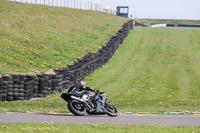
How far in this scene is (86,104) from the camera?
15383 millimetres

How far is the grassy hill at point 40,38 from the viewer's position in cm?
2971

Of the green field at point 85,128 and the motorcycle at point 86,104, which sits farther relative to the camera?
the motorcycle at point 86,104

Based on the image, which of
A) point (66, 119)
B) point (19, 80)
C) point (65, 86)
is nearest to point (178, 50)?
point (65, 86)

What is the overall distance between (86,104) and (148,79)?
15.4 m

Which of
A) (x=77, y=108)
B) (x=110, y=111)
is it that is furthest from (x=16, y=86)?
(x=110, y=111)

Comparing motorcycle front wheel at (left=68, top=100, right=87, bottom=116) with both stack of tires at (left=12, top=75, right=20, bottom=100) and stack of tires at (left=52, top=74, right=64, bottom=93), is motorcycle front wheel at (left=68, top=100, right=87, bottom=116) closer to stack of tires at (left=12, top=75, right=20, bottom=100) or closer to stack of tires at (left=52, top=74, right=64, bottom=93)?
stack of tires at (left=12, top=75, right=20, bottom=100)

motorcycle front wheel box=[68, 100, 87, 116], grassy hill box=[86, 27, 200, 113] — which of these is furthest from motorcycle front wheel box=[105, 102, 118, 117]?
grassy hill box=[86, 27, 200, 113]

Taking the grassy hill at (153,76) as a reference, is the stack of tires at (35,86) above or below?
above

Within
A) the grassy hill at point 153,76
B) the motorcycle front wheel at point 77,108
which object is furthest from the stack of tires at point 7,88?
the motorcycle front wheel at point 77,108

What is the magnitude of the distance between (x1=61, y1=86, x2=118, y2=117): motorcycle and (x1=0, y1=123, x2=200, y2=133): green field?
9.80 feet

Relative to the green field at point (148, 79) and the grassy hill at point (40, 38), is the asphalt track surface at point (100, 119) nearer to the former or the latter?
the green field at point (148, 79)

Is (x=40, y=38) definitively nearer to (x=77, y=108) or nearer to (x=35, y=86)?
(x=35, y=86)

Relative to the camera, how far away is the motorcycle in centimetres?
1516

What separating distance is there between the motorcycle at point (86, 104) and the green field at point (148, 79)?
7.37 feet
